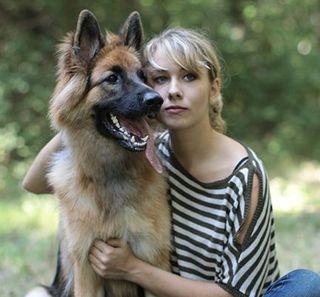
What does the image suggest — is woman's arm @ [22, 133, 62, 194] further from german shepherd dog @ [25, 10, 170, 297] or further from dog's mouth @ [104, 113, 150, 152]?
dog's mouth @ [104, 113, 150, 152]

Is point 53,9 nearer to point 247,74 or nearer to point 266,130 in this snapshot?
point 247,74

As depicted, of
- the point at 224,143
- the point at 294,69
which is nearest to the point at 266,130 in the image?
the point at 294,69

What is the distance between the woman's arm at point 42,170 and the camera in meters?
3.39

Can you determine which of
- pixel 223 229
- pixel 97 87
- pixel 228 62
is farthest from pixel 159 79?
pixel 228 62

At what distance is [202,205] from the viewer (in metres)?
3.00

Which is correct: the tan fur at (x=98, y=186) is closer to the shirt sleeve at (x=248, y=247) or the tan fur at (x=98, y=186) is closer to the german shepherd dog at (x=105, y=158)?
the german shepherd dog at (x=105, y=158)

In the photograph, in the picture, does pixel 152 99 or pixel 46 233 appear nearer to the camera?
pixel 152 99

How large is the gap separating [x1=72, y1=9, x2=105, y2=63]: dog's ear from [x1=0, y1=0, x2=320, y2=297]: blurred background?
298cm

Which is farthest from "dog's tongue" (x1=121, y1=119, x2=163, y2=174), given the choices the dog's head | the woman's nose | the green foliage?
the green foliage

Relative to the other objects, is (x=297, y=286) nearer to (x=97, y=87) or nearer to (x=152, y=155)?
(x=152, y=155)

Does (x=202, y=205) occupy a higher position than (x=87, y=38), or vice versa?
(x=87, y=38)

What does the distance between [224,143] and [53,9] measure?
15.9ft

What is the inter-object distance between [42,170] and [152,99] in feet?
3.27

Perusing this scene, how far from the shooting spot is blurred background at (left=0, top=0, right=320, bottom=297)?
22.9 ft
